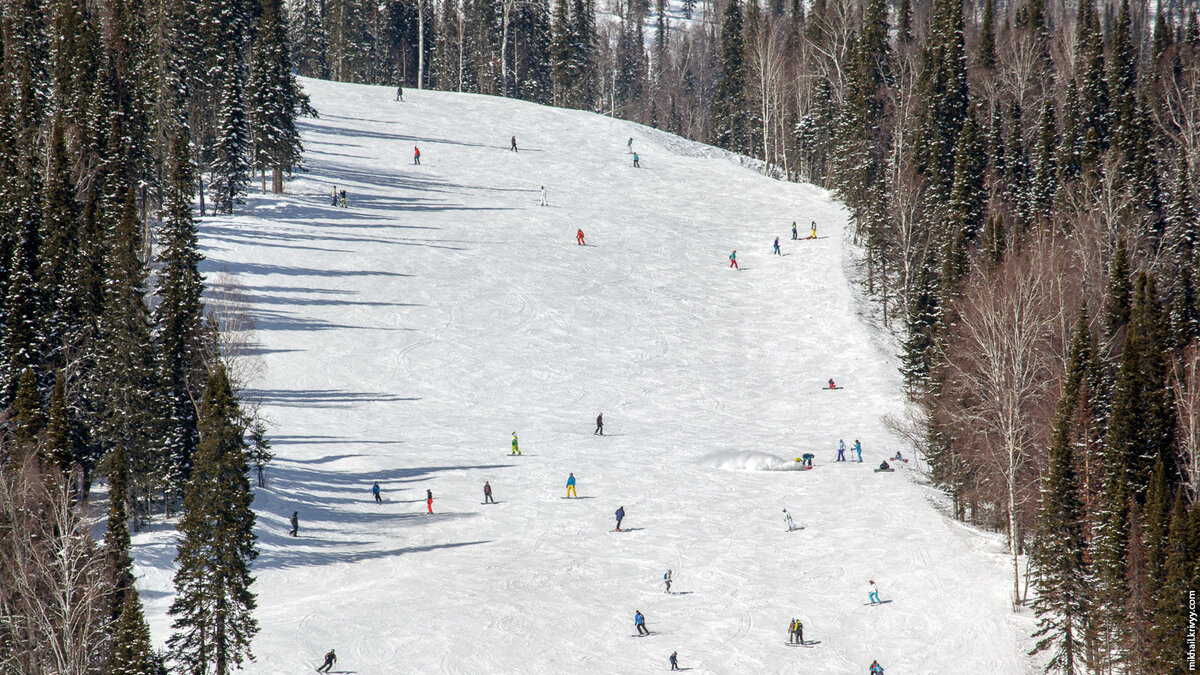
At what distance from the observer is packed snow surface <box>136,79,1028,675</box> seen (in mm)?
32031

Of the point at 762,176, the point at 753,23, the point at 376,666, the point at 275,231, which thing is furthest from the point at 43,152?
the point at 753,23

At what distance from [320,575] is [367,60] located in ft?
298

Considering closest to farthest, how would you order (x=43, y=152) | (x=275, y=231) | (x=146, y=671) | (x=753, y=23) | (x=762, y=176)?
(x=146, y=671) < (x=43, y=152) < (x=275, y=231) < (x=762, y=176) < (x=753, y=23)

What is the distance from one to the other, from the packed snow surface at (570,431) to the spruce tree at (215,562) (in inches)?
81.9

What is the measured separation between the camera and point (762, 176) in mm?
86750

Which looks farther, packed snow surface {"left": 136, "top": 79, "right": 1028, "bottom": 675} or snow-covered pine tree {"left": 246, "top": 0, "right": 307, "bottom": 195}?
snow-covered pine tree {"left": 246, "top": 0, "right": 307, "bottom": 195}

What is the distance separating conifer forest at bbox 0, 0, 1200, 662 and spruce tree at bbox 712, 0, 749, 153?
6836 mm

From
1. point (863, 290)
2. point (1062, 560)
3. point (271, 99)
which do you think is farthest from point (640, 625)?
point (271, 99)

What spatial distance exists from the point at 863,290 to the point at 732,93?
47.3 m

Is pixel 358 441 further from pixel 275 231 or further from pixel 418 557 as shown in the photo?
pixel 275 231

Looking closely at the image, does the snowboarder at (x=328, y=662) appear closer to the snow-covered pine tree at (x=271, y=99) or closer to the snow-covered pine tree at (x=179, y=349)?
the snow-covered pine tree at (x=179, y=349)

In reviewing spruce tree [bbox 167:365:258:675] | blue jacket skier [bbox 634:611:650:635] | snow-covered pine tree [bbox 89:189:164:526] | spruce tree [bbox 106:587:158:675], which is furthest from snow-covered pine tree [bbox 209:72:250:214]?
spruce tree [bbox 106:587:158:675]

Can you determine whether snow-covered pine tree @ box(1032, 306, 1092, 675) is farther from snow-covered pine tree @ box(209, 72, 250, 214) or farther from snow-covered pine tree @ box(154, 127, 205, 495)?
snow-covered pine tree @ box(209, 72, 250, 214)

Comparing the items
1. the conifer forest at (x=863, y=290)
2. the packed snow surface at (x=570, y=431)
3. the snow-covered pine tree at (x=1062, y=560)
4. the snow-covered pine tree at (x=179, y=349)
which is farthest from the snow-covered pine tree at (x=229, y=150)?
the snow-covered pine tree at (x=1062, y=560)
